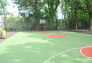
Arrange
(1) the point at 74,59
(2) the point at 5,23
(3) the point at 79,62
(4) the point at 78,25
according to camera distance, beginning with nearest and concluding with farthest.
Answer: (3) the point at 79,62, (1) the point at 74,59, (2) the point at 5,23, (4) the point at 78,25

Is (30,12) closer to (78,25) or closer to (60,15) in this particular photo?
(60,15)

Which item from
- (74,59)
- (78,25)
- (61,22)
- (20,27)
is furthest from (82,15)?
(74,59)

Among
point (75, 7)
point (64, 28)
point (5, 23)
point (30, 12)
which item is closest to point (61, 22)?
point (64, 28)

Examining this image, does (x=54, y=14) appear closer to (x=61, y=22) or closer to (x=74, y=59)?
(x=61, y=22)

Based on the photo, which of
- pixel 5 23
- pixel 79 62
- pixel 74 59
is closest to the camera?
pixel 79 62

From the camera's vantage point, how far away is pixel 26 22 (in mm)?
23203

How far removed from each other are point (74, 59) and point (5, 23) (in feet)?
56.7

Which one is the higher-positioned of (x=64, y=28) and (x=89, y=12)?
(x=89, y=12)

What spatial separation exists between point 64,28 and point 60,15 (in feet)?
7.38

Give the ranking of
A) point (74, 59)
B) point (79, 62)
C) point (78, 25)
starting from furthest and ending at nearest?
point (78, 25)
point (74, 59)
point (79, 62)

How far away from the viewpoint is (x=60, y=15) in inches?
968

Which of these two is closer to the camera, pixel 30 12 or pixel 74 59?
pixel 74 59

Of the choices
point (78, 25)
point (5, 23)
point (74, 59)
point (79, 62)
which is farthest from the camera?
point (78, 25)

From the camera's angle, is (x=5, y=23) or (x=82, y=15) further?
(x=82, y=15)
